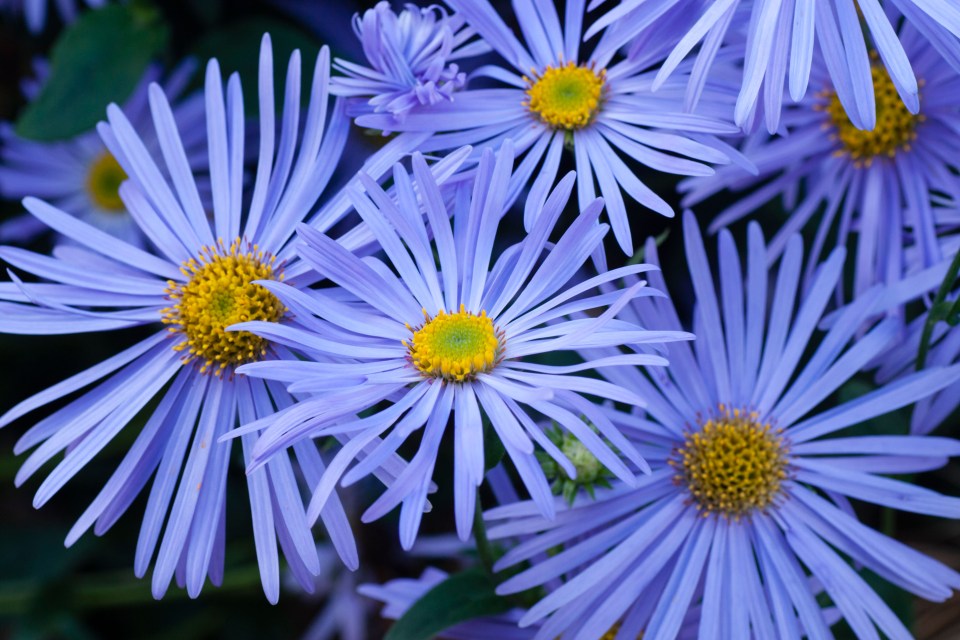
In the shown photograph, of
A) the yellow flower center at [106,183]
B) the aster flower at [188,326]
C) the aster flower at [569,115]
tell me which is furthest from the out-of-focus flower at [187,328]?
the yellow flower center at [106,183]

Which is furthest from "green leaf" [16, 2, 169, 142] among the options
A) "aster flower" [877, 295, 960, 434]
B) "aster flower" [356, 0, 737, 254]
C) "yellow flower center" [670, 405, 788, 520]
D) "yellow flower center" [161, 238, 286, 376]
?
"aster flower" [877, 295, 960, 434]

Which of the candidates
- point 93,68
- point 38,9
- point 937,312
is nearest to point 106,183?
point 38,9

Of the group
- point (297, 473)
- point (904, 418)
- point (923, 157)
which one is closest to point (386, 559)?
point (297, 473)

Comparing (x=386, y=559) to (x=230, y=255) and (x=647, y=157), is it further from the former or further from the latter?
(x=647, y=157)

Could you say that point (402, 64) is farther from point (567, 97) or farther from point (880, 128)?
point (880, 128)

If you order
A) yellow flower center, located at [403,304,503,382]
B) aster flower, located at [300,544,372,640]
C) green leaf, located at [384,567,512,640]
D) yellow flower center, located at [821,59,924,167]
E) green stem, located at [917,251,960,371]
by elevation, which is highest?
yellow flower center, located at [821,59,924,167]

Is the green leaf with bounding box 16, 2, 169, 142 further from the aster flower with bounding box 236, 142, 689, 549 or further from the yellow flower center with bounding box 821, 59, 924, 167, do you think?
the yellow flower center with bounding box 821, 59, 924, 167
